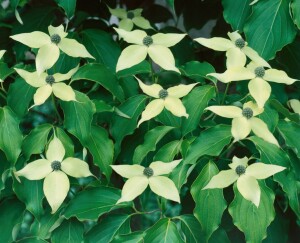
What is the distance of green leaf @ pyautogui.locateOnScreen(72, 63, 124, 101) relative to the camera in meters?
1.36

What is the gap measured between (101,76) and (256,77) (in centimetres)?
31

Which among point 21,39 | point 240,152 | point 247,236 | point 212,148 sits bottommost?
point 240,152

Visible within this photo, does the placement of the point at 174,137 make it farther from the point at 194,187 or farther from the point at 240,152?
the point at 240,152

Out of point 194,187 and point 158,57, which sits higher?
point 158,57

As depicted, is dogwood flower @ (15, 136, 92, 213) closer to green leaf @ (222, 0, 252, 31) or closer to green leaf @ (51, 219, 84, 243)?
green leaf @ (51, 219, 84, 243)

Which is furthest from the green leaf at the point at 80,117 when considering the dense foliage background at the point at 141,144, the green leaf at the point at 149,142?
the green leaf at the point at 149,142

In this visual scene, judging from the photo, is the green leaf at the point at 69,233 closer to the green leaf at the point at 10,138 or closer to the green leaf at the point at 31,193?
the green leaf at the point at 31,193

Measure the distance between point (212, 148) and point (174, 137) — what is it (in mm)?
160

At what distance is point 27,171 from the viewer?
1.27 m

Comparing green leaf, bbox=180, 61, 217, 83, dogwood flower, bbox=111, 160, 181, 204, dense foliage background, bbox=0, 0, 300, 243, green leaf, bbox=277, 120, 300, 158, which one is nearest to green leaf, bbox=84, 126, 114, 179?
dense foliage background, bbox=0, 0, 300, 243

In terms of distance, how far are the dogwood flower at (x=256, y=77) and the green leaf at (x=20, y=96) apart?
370 mm

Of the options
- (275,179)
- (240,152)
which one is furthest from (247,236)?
(240,152)

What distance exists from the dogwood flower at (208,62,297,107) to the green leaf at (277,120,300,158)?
0.39 feet

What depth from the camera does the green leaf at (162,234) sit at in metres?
1.27
